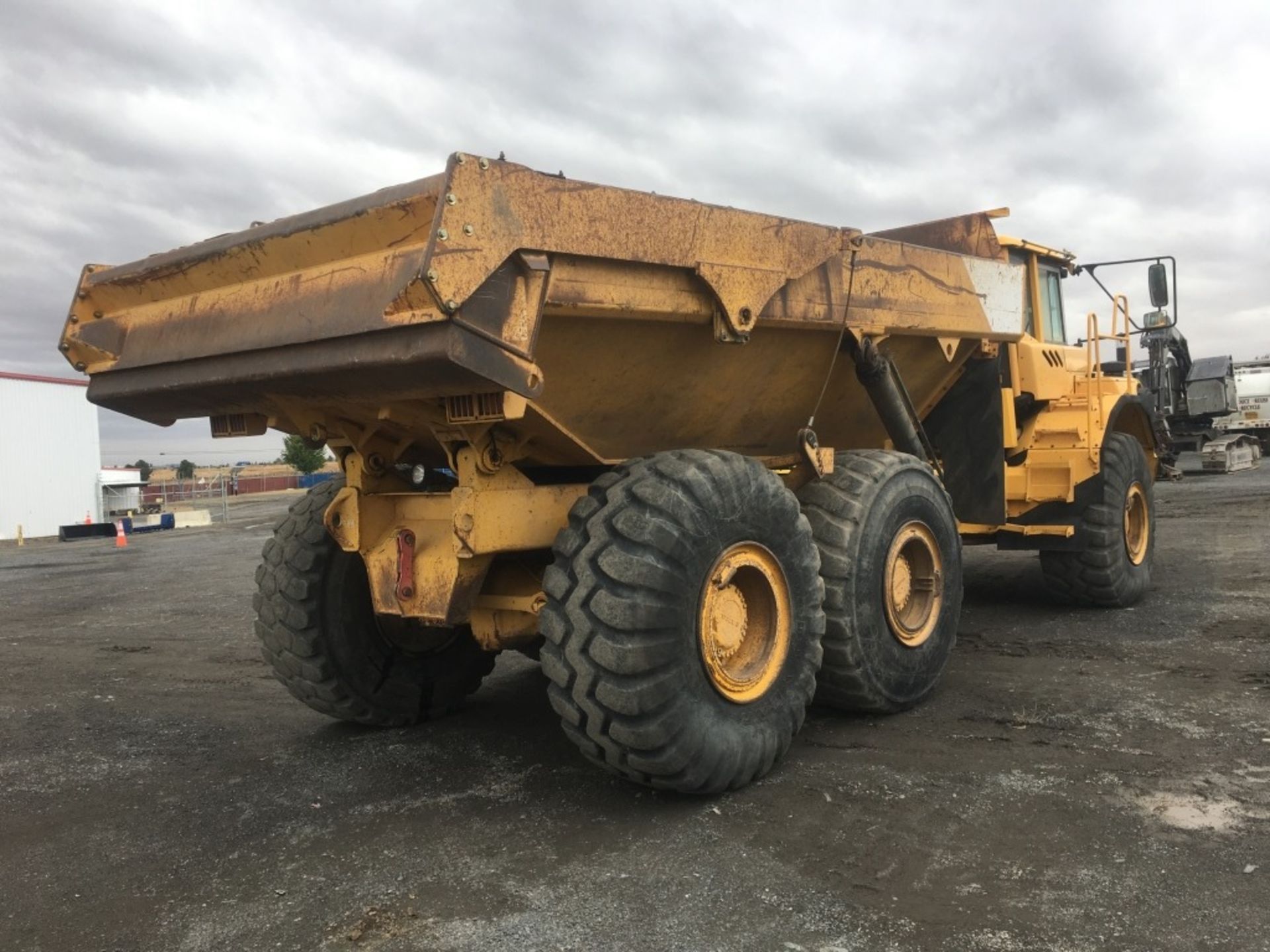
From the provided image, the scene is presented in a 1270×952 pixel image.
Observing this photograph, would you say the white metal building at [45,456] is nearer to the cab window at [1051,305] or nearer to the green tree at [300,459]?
the green tree at [300,459]

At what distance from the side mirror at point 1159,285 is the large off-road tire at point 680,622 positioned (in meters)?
4.56

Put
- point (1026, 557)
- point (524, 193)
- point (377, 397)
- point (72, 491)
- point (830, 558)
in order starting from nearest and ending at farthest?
point (524, 193) < point (377, 397) < point (830, 558) < point (1026, 557) < point (72, 491)

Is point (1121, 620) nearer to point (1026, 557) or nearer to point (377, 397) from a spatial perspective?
point (1026, 557)

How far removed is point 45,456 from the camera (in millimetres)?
27766

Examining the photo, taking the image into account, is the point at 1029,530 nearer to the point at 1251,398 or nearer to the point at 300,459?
the point at 1251,398

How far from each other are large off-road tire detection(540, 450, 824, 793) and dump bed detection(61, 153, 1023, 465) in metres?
0.52

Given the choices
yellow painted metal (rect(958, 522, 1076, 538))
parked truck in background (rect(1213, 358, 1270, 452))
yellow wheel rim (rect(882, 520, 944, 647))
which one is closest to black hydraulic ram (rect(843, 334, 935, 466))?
yellow wheel rim (rect(882, 520, 944, 647))

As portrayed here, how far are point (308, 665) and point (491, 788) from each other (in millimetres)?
1233

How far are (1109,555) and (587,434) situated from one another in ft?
15.5

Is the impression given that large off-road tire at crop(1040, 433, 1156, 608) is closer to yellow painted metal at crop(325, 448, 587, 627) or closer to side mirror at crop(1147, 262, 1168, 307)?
side mirror at crop(1147, 262, 1168, 307)

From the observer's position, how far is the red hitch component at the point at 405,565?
14.1 ft

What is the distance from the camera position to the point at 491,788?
429 cm

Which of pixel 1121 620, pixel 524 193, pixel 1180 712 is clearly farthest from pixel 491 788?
pixel 1121 620

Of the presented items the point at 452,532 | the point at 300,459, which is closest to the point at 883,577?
the point at 452,532
